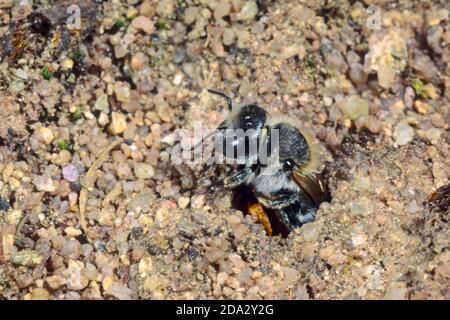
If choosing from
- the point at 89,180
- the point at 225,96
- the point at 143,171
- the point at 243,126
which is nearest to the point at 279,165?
the point at 243,126

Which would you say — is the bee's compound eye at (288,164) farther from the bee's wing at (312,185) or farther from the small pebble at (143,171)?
the small pebble at (143,171)

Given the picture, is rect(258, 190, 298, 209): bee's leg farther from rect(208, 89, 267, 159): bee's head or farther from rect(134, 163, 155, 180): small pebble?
rect(134, 163, 155, 180): small pebble

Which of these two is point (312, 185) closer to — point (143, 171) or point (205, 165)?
point (205, 165)

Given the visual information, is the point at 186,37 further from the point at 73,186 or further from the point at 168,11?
the point at 73,186

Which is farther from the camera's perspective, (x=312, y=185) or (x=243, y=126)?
(x=312, y=185)

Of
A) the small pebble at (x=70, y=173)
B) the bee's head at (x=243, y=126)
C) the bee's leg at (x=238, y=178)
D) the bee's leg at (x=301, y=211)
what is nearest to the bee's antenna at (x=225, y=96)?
the bee's head at (x=243, y=126)

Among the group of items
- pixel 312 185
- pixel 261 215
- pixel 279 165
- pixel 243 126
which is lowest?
pixel 261 215

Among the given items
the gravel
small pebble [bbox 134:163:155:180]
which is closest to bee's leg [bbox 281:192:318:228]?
the gravel
